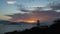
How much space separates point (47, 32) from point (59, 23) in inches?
33.1

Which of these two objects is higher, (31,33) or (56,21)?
(56,21)

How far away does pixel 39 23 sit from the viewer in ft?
20.2

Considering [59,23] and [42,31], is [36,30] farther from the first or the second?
[59,23]

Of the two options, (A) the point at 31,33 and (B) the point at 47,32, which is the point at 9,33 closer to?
(A) the point at 31,33

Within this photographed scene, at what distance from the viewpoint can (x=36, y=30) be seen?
6.33 metres

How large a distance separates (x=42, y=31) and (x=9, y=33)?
1.81m

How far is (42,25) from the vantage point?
6.20 m

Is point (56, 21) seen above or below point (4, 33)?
above

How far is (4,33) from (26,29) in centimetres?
121

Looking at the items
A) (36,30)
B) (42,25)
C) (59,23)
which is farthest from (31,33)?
(59,23)

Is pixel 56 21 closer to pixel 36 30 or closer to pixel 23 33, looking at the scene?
pixel 36 30

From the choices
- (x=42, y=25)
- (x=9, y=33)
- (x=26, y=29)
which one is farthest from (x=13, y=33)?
(x=42, y=25)

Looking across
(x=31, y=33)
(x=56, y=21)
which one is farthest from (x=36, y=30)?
(x=56, y=21)

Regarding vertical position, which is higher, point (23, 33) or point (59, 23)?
point (59, 23)
